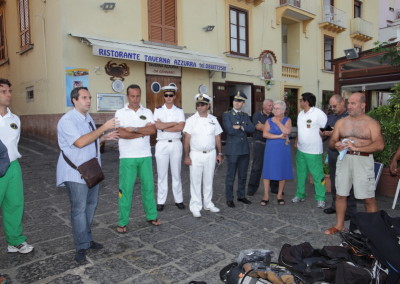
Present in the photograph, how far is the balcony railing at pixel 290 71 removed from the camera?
52.9ft

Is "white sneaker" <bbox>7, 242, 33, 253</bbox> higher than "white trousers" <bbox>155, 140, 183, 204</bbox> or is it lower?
lower

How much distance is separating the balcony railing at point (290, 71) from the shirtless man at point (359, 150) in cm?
1275

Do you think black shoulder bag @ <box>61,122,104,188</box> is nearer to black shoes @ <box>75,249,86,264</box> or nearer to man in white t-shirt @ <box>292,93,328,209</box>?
black shoes @ <box>75,249,86,264</box>

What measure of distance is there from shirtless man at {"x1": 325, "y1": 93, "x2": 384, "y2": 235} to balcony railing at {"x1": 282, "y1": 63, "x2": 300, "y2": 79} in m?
12.7

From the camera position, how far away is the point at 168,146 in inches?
195

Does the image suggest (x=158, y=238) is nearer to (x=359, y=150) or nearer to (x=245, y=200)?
(x=245, y=200)

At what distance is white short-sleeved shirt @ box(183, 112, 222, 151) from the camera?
186 inches

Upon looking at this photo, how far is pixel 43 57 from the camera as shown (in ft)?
35.9

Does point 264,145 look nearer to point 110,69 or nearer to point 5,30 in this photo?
point 110,69

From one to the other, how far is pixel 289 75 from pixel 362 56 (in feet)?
28.6

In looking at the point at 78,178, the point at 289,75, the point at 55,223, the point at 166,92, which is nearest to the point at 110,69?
the point at 166,92

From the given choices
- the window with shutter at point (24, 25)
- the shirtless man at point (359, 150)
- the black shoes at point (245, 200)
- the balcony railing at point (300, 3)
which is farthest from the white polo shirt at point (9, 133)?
the balcony railing at point (300, 3)

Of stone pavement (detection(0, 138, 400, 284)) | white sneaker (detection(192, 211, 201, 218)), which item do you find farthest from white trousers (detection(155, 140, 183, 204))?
white sneaker (detection(192, 211, 201, 218))

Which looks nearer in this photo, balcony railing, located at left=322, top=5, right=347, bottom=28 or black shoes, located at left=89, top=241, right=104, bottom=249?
black shoes, located at left=89, top=241, right=104, bottom=249
